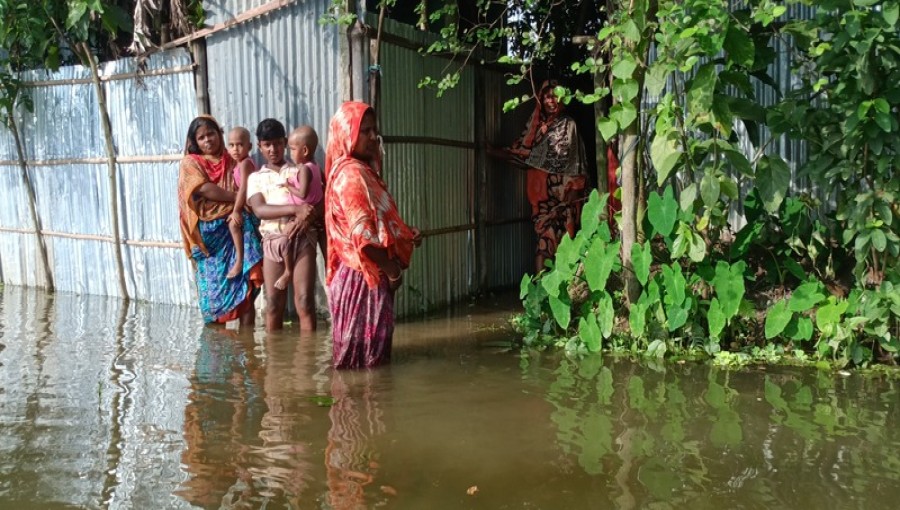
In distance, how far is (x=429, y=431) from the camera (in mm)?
4500

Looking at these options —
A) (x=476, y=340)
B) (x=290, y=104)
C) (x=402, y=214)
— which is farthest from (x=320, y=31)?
(x=476, y=340)

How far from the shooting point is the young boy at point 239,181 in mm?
7207

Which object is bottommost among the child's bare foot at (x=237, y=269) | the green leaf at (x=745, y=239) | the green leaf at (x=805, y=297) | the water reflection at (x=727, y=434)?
the water reflection at (x=727, y=434)

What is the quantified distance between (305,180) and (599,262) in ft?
7.56

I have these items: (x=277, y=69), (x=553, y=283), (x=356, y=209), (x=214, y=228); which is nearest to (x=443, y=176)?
(x=277, y=69)

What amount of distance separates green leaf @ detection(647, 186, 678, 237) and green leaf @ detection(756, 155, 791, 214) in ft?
1.84

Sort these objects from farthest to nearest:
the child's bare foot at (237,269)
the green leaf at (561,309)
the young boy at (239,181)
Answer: the child's bare foot at (237,269), the young boy at (239,181), the green leaf at (561,309)

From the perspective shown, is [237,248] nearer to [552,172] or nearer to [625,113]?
[552,172]

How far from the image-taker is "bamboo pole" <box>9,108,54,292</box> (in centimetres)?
954

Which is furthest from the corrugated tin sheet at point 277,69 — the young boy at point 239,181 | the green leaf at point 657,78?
the green leaf at point 657,78

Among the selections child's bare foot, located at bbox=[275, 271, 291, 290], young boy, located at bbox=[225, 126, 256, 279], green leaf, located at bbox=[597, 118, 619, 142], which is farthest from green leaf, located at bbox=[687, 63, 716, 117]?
young boy, located at bbox=[225, 126, 256, 279]

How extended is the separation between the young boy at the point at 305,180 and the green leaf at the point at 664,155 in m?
2.61

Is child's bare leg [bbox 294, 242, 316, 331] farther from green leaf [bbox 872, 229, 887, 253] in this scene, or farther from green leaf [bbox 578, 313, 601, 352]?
green leaf [bbox 872, 229, 887, 253]

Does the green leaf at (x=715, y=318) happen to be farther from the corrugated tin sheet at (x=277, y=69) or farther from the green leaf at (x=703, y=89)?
the corrugated tin sheet at (x=277, y=69)
